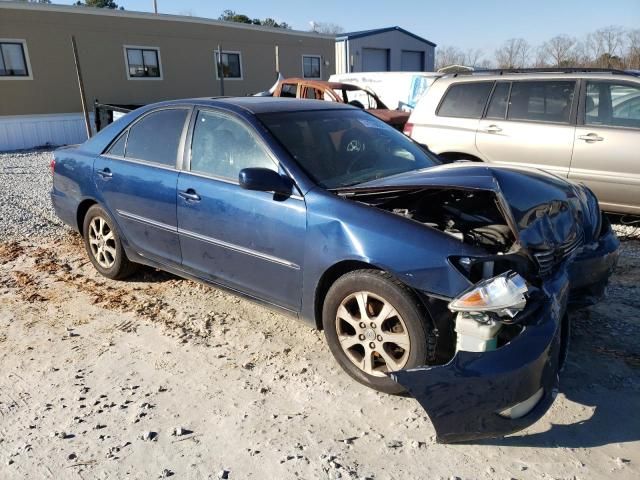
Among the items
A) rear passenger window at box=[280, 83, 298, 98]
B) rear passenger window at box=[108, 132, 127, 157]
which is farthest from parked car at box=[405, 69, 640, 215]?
rear passenger window at box=[280, 83, 298, 98]

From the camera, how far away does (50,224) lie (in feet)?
22.3

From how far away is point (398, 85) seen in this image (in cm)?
1634

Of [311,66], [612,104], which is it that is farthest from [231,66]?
[612,104]

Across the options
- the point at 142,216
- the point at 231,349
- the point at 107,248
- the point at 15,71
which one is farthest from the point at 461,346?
the point at 15,71

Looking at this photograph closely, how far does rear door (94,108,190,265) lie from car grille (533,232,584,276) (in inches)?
99.2

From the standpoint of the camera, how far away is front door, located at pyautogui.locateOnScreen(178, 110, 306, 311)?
321 centimetres

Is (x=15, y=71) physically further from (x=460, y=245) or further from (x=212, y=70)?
(x=460, y=245)

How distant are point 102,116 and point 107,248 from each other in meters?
6.25

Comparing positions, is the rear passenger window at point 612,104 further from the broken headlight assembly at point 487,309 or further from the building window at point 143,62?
the building window at point 143,62

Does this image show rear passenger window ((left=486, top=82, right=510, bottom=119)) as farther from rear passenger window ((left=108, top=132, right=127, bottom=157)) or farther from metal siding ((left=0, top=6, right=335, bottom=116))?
metal siding ((left=0, top=6, right=335, bottom=116))

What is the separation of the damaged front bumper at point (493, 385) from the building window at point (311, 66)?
2361 centimetres

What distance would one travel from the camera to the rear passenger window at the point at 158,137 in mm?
3987

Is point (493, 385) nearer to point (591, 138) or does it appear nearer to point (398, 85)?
point (591, 138)

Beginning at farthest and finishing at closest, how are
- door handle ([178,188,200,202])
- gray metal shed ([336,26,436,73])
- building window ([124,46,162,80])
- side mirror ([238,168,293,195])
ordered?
gray metal shed ([336,26,436,73]), building window ([124,46,162,80]), door handle ([178,188,200,202]), side mirror ([238,168,293,195])
